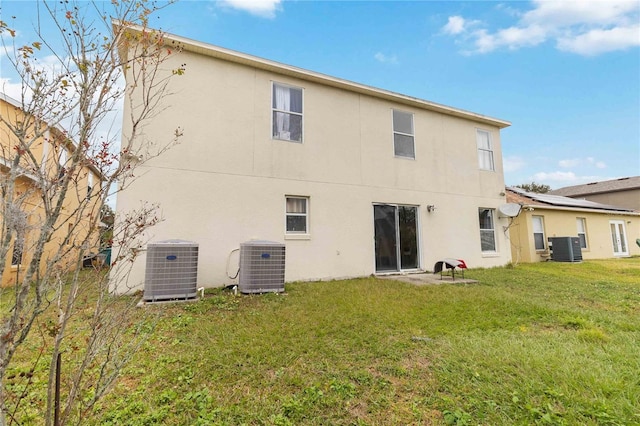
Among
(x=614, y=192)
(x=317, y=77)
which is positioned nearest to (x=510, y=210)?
(x=317, y=77)

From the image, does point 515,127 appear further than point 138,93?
Yes

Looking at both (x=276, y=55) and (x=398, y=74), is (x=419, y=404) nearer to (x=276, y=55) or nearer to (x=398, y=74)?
(x=276, y=55)

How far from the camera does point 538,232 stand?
13047 mm

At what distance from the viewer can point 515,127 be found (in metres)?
11.3

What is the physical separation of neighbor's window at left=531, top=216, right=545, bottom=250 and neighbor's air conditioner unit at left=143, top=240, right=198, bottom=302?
14080 mm

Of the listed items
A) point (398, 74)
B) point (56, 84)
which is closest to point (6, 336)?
point (56, 84)

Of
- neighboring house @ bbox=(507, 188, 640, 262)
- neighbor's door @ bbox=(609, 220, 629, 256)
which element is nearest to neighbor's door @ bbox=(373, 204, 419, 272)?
neighboring house @ bbox=(507, 188, 640, 262)

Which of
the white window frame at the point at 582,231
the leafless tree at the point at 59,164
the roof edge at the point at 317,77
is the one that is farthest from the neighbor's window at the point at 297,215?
the white window frame at the point at 582,231

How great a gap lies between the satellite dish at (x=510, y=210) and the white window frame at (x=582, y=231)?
7.12m

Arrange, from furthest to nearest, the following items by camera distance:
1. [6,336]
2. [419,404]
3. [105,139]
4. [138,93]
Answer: [138,93]
[419,404]
[105,139]
[6,336]

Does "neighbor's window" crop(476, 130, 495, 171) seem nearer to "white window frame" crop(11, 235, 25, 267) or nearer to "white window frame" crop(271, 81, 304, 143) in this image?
"white window frame" crop(271, 81, 304, 143)

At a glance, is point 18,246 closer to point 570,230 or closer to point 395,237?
point 395,237

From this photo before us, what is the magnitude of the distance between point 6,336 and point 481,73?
14.4 metres

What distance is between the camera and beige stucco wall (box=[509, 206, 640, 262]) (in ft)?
41.5
